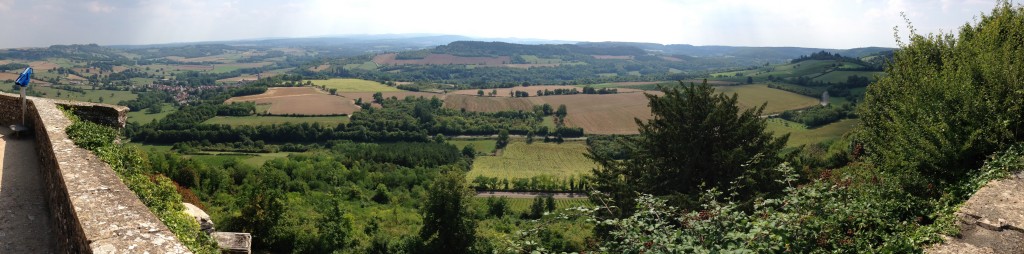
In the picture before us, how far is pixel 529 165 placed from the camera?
78.7 m

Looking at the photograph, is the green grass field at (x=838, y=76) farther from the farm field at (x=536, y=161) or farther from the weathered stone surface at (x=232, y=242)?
the weathered stone surface at (x=232, y=242)

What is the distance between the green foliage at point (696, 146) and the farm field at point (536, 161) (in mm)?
51295

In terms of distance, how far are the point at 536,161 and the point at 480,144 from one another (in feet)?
49.2

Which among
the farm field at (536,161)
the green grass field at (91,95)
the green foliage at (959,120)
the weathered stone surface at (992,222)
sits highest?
the green foliage at (959,120)

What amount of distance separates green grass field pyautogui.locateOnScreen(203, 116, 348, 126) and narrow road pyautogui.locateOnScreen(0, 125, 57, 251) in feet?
286

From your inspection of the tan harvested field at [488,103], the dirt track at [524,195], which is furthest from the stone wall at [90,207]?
the tan harvested field at [488,103]

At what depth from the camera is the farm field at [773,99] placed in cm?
10059

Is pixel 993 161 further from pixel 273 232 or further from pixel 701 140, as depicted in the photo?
pixel 273 232

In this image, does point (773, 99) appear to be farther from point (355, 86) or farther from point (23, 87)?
point (23, 87)

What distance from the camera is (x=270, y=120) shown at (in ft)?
315

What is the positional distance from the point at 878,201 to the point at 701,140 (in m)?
6.67

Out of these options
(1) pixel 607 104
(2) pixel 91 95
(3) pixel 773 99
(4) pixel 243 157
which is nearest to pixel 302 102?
(4) pixel 243 157

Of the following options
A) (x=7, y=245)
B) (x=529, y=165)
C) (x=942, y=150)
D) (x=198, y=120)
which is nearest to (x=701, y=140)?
(x=942, y=150)

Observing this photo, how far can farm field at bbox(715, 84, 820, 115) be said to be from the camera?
100588mm
